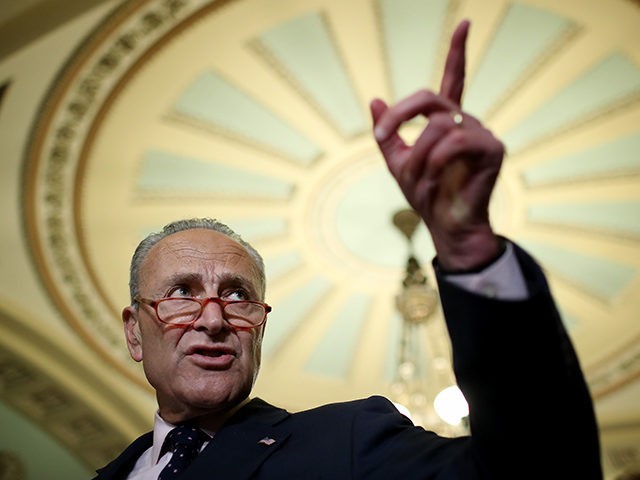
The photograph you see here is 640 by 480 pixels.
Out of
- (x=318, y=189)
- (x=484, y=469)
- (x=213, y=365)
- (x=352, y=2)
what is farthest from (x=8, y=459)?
(x=484, y=469)

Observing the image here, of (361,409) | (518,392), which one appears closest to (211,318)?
(361,409)

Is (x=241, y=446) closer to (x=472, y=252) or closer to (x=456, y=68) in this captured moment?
(x=472, y=252)

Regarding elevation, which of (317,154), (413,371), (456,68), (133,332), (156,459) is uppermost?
(317,154)

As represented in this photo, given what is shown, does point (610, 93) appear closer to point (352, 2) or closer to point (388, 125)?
point (352, 2)

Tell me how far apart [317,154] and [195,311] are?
3556 millimetres

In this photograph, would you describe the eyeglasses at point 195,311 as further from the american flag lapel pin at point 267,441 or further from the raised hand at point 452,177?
the raised hand at point 452,177

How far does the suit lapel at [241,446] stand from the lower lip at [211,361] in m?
0.10

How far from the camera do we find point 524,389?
2.76 feet

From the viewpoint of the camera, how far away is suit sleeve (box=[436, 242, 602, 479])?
83 centimetres

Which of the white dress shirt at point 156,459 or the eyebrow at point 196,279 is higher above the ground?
the eyebrow at point 196,279

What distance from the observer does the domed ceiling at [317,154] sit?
13.3ft

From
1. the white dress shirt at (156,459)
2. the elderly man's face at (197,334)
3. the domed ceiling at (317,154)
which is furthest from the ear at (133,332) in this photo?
the domed ceiling at (317,154)

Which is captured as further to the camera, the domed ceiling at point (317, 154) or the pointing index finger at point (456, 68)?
the domed ceiling at point (317, 154)

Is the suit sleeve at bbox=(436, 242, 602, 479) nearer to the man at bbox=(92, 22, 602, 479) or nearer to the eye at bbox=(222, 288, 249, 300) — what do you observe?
the man at bbox=(92, 22, 602, 479)
